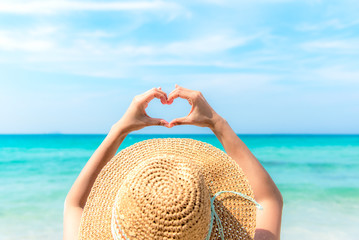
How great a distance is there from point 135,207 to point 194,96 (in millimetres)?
660

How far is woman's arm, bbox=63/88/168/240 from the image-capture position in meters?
1.74

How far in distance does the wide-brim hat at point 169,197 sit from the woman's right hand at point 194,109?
0.10 m

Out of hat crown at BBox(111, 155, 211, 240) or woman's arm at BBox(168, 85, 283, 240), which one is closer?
hat crown at BBox(111, 155, 211, 240)

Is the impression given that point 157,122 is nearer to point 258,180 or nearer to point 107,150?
point 107,150

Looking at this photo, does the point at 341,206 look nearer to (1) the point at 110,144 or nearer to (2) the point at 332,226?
(2) the point at 332,226

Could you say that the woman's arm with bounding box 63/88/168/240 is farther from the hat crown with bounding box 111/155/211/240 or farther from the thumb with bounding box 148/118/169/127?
the hat crown with bounding box 111/155/211/240

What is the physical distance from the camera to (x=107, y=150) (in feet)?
5.79

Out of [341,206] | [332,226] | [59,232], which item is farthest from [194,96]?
[341,206]

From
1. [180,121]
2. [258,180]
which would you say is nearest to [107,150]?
[180,121]

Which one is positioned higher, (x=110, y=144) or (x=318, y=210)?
(x=110, y=144)

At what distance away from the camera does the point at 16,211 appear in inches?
273

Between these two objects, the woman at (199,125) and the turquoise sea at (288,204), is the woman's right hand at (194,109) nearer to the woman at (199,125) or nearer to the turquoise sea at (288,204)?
the woman at (199,125)

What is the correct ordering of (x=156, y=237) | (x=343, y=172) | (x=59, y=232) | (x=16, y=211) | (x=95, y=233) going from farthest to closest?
1. (x=343, y=172)
2. (x=16, y=211)
3. (x=59, y=232)
4. (x=95, y=233)
5. (x=156, y=237)

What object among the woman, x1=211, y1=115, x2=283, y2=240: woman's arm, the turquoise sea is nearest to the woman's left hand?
the woman
